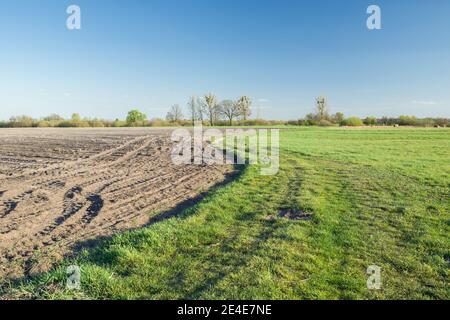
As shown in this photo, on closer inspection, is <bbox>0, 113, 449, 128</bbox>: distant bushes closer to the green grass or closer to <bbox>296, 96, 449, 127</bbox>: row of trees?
<bbox>296, 96, 449, 127</bbox>: row of trees

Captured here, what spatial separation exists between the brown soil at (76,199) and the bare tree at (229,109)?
71.2 meters

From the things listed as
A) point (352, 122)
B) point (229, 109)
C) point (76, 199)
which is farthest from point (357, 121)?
point (76, 199)

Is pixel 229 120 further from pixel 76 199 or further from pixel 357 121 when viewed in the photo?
A: pixel 76 199

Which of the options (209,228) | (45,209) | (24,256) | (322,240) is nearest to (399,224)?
(322,240)

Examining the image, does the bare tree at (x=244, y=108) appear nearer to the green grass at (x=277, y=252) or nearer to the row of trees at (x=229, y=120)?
the row of trees at (x=229, y=120)

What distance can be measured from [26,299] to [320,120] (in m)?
77.3

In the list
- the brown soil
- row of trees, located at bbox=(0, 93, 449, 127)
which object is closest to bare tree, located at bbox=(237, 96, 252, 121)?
row of trees, located at bbox=(0, 93, 449, 127)

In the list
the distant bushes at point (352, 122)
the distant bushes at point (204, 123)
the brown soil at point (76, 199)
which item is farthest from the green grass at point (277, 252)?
the distant bushes at point (204, 123)

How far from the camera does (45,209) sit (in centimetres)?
823

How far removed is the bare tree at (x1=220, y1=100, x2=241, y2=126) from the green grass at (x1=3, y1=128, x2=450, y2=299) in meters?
78.2

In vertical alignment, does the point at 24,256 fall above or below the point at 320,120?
below

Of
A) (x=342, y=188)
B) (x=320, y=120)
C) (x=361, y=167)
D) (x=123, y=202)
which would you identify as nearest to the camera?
(x=123, y=202)

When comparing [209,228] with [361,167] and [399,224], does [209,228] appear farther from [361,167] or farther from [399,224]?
[361,167]
